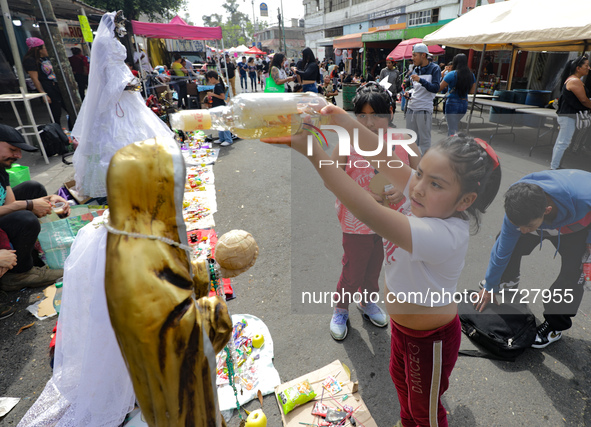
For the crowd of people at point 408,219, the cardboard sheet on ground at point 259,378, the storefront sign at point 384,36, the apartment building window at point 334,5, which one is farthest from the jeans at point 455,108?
the apartment building window at point 334,5

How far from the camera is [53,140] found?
252 inches

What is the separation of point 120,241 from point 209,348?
286 millimetres

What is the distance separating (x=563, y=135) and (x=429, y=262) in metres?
6.17

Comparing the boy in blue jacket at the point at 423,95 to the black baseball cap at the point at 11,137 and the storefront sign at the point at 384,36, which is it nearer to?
the black baseball cap at the point at 11,137

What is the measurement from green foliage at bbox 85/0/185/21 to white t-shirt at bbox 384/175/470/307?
20.7 m

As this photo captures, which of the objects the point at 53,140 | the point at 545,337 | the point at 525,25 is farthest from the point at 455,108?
the point at 53,140

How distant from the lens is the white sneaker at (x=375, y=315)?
8.80 feet

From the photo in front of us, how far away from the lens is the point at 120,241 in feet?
2.05

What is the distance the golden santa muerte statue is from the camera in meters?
0.61

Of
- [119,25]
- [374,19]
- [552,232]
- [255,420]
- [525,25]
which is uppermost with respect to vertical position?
[374,19]

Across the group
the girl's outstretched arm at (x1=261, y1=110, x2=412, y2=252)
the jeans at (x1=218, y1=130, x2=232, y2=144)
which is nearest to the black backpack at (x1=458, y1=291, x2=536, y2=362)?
the girl's outstretched arm at (x1=261, y1=110, x2=412, y2=252)

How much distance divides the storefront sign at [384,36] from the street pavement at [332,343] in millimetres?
15036

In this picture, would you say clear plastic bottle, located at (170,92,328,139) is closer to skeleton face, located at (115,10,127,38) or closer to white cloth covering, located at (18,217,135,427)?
white cloth covering, located at (18,217,135,427)

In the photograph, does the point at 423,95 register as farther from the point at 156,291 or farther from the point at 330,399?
the point at 156,291
